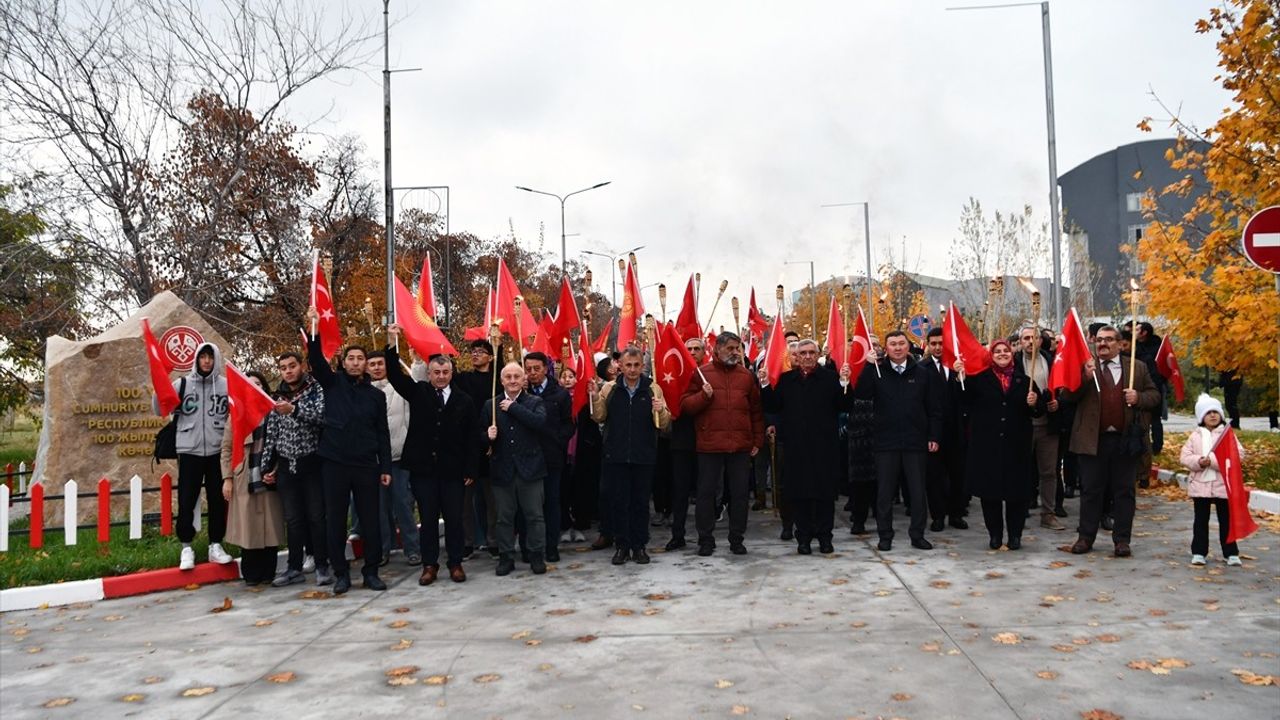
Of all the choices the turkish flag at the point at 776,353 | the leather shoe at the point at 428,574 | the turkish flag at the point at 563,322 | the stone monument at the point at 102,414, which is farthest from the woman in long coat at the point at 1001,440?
the stone monument at the point at 102,414

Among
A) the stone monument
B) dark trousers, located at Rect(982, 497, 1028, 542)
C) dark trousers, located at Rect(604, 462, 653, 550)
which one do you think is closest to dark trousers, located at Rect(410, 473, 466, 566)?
dark trousers, located at Rect(604, 462, 653, 550)

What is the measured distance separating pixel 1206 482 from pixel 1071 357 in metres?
1.50

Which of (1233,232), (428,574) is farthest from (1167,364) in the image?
(428,574)

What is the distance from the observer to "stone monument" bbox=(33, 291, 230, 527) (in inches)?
467

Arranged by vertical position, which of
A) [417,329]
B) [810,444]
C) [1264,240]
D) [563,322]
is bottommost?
[810,444]

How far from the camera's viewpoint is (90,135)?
14.0 meters

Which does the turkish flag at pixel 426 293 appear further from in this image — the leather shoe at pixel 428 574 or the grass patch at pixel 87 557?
the leather shoe at pixel 428 574

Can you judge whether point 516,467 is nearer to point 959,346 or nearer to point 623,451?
point 623,451

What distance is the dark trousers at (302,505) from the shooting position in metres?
7.88

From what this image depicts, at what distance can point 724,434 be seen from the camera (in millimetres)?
8977

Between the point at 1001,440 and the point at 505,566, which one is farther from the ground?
the point at 1001,440

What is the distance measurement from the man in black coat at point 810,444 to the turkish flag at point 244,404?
14.8ft

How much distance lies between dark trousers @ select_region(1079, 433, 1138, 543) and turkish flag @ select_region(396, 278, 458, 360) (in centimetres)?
601

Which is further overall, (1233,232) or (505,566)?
(1233,232)
